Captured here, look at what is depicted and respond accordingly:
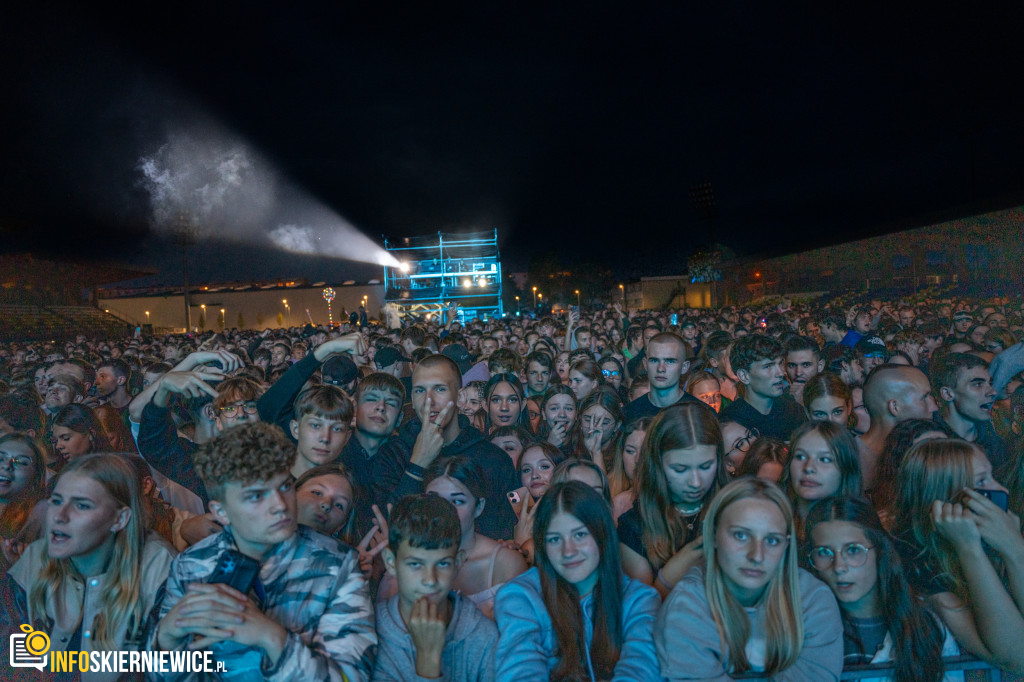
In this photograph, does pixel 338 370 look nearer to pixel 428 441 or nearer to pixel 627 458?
pixel 428 441

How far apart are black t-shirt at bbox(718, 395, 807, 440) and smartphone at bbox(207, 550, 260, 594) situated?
3.65 metres

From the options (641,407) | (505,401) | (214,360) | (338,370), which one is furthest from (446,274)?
(214,360)

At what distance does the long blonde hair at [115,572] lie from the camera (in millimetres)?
2455

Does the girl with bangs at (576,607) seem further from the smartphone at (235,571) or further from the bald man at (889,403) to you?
the bald man at (889,403)

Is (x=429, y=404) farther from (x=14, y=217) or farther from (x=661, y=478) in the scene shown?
(x=14, y=217)

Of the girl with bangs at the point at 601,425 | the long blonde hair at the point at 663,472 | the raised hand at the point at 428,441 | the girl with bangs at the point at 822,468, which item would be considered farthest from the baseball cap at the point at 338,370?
the girl with bangs at the point at 822,468

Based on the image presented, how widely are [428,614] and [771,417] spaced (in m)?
3.68

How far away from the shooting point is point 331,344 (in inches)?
162

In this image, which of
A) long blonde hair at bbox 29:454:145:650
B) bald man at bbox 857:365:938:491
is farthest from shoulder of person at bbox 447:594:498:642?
bald man at bbox 857:365:938:491

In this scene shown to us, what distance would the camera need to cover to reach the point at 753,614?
2309mm

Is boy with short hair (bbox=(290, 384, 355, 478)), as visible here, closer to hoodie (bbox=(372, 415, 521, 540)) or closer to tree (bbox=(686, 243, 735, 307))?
hoodie (bbox=(372, 415, 521, 540))

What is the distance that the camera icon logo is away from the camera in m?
2.54

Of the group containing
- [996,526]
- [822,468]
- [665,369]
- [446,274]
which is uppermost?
[446,274]

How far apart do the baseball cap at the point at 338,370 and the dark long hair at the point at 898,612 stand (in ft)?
13.8
